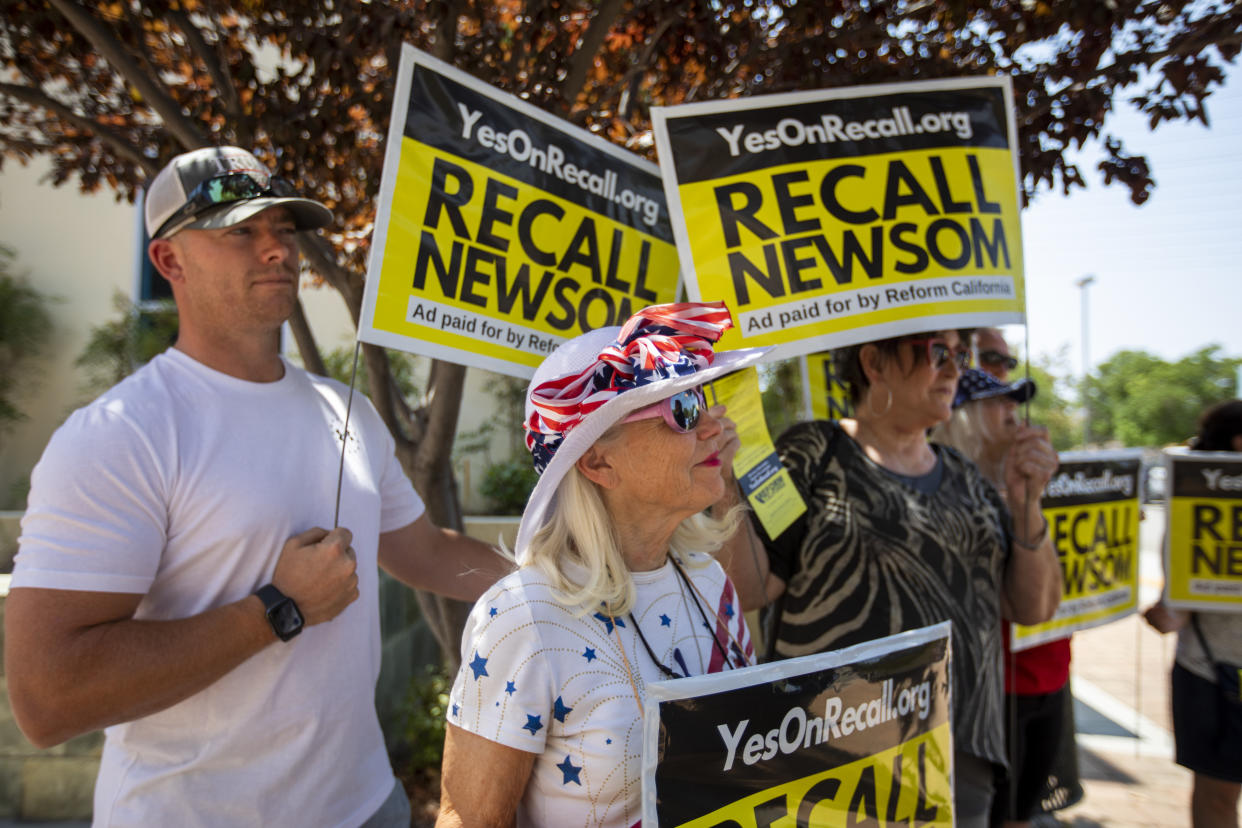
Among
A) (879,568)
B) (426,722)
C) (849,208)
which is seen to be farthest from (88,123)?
(879,568)

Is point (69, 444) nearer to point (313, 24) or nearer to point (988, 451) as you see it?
point (313, 24)

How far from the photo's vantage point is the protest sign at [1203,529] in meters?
3.41

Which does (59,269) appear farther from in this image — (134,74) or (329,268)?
(329,268)

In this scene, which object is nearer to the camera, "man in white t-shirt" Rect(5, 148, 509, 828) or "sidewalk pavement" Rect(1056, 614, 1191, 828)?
"man in white t-shirt" Rect(5, 148, 509, 828)

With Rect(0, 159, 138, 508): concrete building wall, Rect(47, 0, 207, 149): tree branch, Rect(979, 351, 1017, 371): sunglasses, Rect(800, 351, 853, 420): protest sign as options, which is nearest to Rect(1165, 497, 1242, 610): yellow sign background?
Rect(979, 351, 1017, 371): sunglasses

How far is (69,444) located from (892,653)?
1638 millimetres

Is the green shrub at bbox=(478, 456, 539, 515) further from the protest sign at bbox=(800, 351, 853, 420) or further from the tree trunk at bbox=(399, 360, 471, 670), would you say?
the protest sign at bbox=(800, 351, 853, 420)

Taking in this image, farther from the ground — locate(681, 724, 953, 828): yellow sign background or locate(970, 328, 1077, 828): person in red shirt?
locate(681, 724, 953, 828): yellow sign background

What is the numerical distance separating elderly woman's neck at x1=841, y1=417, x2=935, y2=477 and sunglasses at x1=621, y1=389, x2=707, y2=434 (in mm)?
1012

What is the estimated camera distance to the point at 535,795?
1.43 meters

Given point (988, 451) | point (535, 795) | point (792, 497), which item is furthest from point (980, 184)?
point (535, 795)

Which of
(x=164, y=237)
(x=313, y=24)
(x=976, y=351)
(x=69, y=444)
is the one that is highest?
(x=313, y=24)

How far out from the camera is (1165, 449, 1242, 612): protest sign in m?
3.41

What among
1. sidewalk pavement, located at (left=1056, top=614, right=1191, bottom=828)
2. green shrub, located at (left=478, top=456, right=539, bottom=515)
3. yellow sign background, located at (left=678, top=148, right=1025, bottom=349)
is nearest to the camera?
yellow sign background, located at (left=678, top=148, right=1025, bottom=349)
